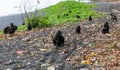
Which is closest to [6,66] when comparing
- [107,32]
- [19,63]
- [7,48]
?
[19,63]

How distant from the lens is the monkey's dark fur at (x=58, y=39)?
9.01m

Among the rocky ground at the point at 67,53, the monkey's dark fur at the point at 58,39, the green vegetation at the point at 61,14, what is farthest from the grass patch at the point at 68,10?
the monkey's dark fur at the point at 58,39

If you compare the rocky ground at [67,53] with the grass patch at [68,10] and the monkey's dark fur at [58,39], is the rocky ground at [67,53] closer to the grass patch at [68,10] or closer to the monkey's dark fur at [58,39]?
the monkey's dark fur at [58,39]

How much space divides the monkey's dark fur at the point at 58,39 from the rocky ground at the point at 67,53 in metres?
0.14

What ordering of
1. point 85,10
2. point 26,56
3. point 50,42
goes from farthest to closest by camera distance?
point 85,10 < point 50,42 < point 26,56

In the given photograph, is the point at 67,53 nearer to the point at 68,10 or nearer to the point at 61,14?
the point at 61,14

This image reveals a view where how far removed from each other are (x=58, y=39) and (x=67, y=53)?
522 mm

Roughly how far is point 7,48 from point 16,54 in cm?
87

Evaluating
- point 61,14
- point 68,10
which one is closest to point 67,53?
point 61,14

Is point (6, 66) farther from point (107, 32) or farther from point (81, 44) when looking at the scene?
point (107, 32)

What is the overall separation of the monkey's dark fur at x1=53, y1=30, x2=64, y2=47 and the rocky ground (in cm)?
14

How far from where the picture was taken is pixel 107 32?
10.5 m

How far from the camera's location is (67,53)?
8648 millimetres

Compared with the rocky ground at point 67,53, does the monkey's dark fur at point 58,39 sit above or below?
above
